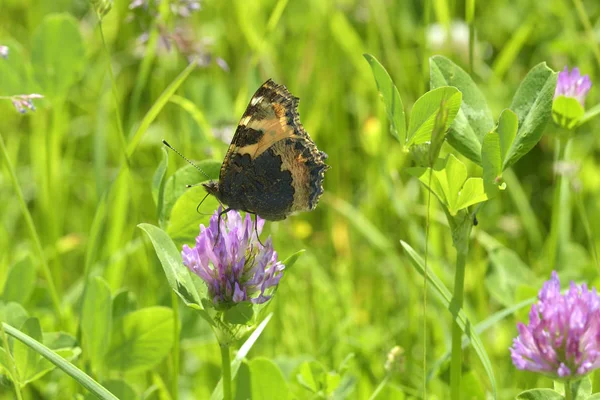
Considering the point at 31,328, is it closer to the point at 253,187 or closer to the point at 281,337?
the point at 253,187

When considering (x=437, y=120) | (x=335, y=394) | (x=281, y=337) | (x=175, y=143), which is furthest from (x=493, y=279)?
(x=175, y=143)

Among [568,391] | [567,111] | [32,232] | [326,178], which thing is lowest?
[568,391]

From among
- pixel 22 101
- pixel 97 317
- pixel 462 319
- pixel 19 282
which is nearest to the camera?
pixel 462 319

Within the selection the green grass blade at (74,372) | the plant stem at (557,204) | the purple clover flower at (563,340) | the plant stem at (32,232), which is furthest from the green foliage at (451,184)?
the plant stem at (32,232)

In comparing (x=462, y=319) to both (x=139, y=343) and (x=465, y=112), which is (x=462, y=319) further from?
(x=139, y=343)

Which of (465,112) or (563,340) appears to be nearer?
(563,340)

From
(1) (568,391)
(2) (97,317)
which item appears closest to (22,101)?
(2) (97,317)

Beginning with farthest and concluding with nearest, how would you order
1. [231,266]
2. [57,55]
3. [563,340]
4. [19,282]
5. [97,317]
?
1. [57,55]
2. [19,282]
3. [97,317]
4. [231,266]
5. [563,340]
